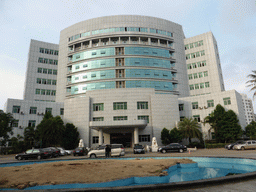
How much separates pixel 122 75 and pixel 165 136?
76.7 feet

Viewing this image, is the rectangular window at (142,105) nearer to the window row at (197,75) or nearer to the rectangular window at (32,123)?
the window row at (197,75)

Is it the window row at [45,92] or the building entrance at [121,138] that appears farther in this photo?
the window row at [45,92]

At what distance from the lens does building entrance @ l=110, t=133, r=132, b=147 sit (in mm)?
48191

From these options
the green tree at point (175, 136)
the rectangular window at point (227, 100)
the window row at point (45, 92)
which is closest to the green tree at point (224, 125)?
the rectangular window at point (227, 100)

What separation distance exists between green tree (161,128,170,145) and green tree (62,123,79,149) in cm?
2179

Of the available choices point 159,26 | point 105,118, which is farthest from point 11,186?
point 159,26

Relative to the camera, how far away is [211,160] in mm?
18844

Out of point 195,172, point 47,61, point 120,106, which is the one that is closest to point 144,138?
point 120,106

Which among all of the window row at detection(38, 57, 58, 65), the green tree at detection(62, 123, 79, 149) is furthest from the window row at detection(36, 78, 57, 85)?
the green tree at detection(62, 123, 79, 149)

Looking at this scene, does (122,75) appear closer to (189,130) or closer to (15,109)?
(189,130)

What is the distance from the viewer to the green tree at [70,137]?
4275 centimetres

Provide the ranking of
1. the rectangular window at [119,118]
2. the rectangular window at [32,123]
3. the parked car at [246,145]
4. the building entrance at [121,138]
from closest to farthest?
the parked car at [246,145], the rectangular window at [119,118], the building entrance at [121,138], the rectangular window at [32,123]

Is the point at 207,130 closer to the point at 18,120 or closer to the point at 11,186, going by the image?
the point at 11,186

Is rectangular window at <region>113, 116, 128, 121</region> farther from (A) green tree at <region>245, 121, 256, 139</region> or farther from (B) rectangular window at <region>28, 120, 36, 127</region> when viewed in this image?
(A) green tree at <region>245, 121, 256, 139</region>
